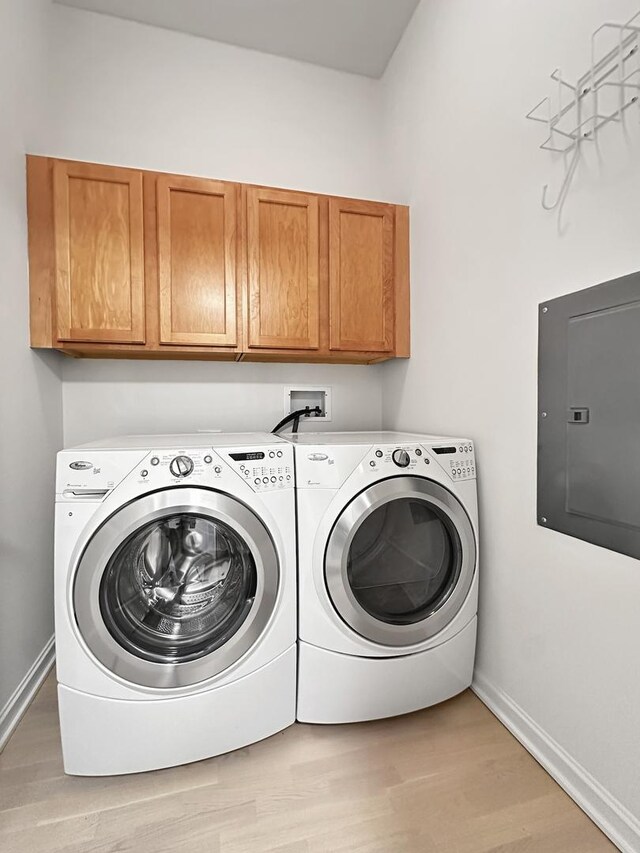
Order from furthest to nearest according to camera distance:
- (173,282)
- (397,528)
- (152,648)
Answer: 1. (173,282)
2. (397,528)
3. (152,648)

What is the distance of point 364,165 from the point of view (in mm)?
2457

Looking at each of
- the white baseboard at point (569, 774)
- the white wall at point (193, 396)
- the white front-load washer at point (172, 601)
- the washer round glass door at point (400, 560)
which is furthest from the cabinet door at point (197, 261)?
the white baseboard at point (569, 774)

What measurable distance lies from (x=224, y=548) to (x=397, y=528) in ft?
1.98

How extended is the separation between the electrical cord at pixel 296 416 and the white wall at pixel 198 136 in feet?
0.26

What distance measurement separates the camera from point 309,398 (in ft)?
8.00

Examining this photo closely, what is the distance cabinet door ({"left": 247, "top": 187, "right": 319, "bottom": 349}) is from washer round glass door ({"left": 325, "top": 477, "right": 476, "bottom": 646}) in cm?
93

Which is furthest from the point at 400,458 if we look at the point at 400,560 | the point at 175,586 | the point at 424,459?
the point at 175,586

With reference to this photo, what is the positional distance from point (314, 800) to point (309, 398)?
1728mm

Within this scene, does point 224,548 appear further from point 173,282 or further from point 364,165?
point 364,165

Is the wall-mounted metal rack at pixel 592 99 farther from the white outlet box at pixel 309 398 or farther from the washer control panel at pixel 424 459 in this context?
the white outlet box at pixel 309 398

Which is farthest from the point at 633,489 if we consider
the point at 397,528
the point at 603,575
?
the point at 397,528

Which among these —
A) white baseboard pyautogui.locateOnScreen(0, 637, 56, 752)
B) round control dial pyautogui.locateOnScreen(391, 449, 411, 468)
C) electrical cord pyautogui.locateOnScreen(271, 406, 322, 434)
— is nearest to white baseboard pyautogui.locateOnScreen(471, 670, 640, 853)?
round control dial pyautogui.locateOnScreen(391, 449, 411, 468)

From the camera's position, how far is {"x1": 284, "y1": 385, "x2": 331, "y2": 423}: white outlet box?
240 centimetres

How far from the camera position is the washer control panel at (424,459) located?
4.77 feet
